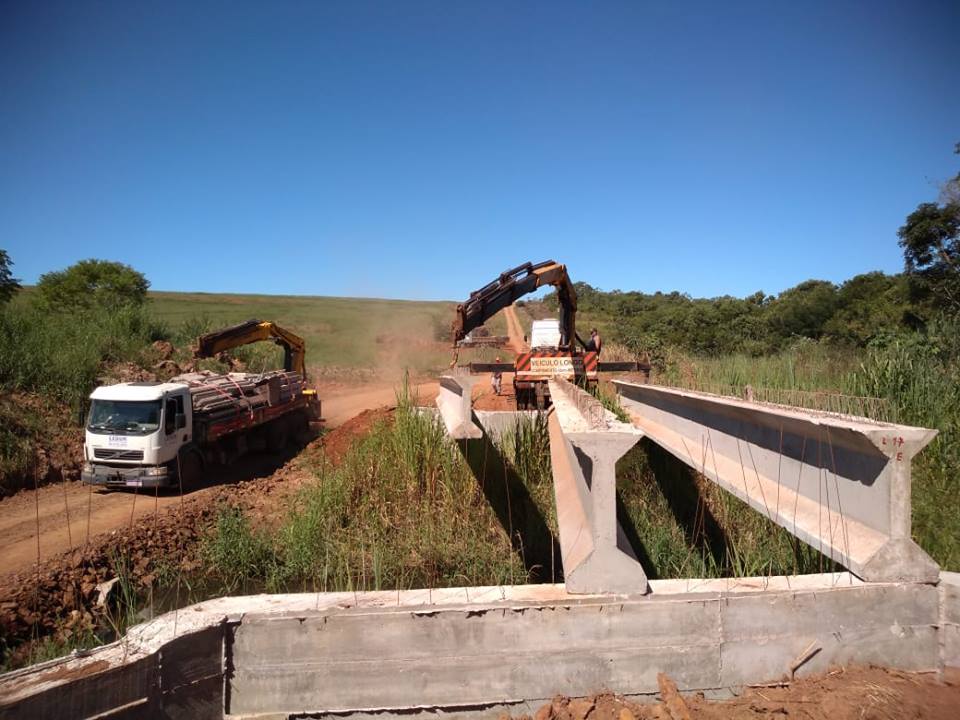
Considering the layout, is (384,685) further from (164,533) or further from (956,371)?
(956,371)

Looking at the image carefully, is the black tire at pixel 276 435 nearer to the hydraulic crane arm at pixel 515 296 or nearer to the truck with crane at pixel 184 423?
the truck with crane at pixel 184 423

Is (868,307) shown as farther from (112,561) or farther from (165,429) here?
(112,561)

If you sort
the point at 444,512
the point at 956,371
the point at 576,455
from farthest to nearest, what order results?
1. the point at 956,371
2. the point at 444,512
3. the point at 576,455

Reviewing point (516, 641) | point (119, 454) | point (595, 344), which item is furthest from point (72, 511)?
point (595, 344)

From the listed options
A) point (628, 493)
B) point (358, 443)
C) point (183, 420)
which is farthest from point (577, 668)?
point (183, 420)

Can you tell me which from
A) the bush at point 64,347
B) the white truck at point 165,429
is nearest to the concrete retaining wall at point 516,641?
the white truck at point 165,429

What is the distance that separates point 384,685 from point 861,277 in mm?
44438

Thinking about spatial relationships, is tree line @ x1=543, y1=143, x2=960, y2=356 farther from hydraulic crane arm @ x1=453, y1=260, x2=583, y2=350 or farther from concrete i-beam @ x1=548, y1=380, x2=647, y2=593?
concrete i-beam @ x1=548, y1=380, x2=647, y2=593

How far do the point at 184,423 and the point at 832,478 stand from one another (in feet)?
37.3

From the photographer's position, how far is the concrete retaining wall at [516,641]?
2.85 meters

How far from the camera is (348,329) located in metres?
49.7

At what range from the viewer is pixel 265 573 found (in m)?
6.37

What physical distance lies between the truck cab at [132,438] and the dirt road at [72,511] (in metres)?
0.36

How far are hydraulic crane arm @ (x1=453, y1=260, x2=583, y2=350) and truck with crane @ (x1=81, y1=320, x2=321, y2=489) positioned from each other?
534 centimetres
